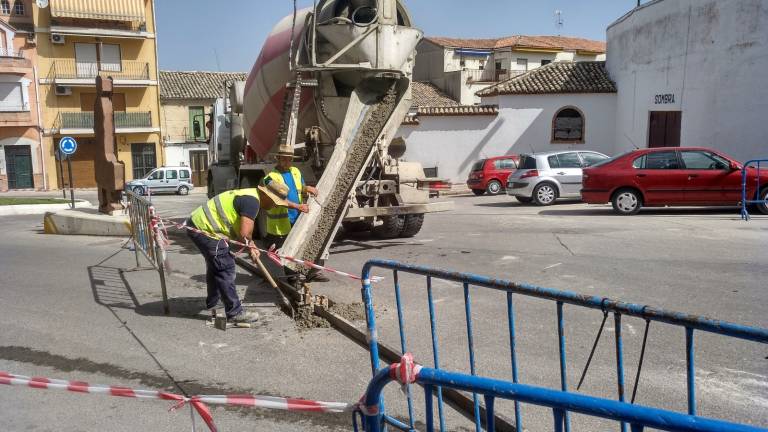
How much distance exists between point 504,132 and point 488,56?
835 inches

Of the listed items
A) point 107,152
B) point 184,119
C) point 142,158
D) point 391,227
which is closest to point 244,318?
point 391,227

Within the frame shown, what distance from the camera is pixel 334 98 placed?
9.41 metres

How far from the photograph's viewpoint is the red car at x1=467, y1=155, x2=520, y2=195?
2236 centimetres

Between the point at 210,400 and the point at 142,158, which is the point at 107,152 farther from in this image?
the point at 142,158

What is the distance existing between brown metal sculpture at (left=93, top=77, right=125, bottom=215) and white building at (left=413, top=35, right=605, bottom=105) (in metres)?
24.7

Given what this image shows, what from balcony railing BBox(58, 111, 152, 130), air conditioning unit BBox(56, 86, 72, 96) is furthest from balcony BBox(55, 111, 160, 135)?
air conditioning unit BBox(56, 86, 72, 96)

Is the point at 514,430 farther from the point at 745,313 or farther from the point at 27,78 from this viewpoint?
the point at 27,78

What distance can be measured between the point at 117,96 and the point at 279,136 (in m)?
34.1

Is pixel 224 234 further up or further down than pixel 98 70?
further down

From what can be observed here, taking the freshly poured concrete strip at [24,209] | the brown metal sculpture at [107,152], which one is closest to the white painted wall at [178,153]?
the freshly poured concrete strip at [24,209]

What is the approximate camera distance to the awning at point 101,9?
3741 cm

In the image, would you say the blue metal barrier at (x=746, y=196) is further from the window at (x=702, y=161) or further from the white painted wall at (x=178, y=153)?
the white painted wall at (x=178, y=153)

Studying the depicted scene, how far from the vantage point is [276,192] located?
6754 millimetres

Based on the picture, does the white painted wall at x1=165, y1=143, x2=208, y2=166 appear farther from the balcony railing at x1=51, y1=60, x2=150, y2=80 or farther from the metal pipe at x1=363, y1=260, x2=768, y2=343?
the metal pipe at x1=363, y1=260, x2=768, y2=343
